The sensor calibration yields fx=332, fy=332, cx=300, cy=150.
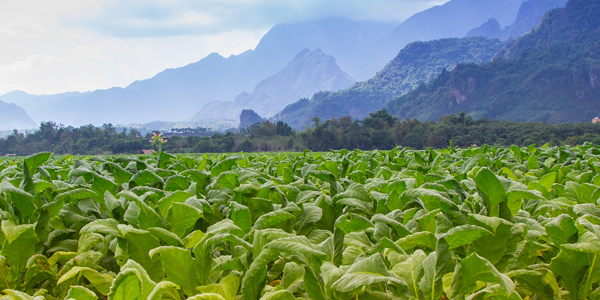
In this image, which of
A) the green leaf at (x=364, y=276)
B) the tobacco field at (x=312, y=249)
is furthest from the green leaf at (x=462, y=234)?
the green leaf at (x=364, y=276)

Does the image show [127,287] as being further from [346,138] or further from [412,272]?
[346,138]

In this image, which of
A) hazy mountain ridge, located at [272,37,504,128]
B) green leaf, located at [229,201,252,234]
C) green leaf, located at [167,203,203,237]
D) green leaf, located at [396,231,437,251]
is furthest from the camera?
hazy mountain ridge, located at [272,37,504,128]

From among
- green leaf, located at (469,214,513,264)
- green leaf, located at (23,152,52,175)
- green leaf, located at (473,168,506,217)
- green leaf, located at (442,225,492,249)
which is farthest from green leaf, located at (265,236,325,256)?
green leaf, located at (23,152,52,175)

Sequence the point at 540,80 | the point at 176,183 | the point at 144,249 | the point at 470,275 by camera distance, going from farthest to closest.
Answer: the point at 540,80 → the point at 176,183 → the point at 144,249 → the point at 470,275

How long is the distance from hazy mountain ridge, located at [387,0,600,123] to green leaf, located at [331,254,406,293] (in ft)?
400

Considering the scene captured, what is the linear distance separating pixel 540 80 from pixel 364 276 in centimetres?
13506

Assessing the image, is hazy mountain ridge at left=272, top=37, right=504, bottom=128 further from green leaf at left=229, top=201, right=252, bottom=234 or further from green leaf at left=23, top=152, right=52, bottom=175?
green leaf at left=229, top=201, right=252, bottom=234

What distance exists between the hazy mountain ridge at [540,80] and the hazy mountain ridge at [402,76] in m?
39.8

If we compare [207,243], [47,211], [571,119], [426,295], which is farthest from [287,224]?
[571,119]

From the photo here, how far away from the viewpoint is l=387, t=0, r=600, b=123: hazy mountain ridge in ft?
343

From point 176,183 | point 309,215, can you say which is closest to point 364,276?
point 309,215

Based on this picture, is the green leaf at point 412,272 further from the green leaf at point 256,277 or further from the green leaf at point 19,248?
the green leaf at point 19,248

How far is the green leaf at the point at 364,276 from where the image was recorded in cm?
69

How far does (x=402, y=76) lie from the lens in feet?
593
